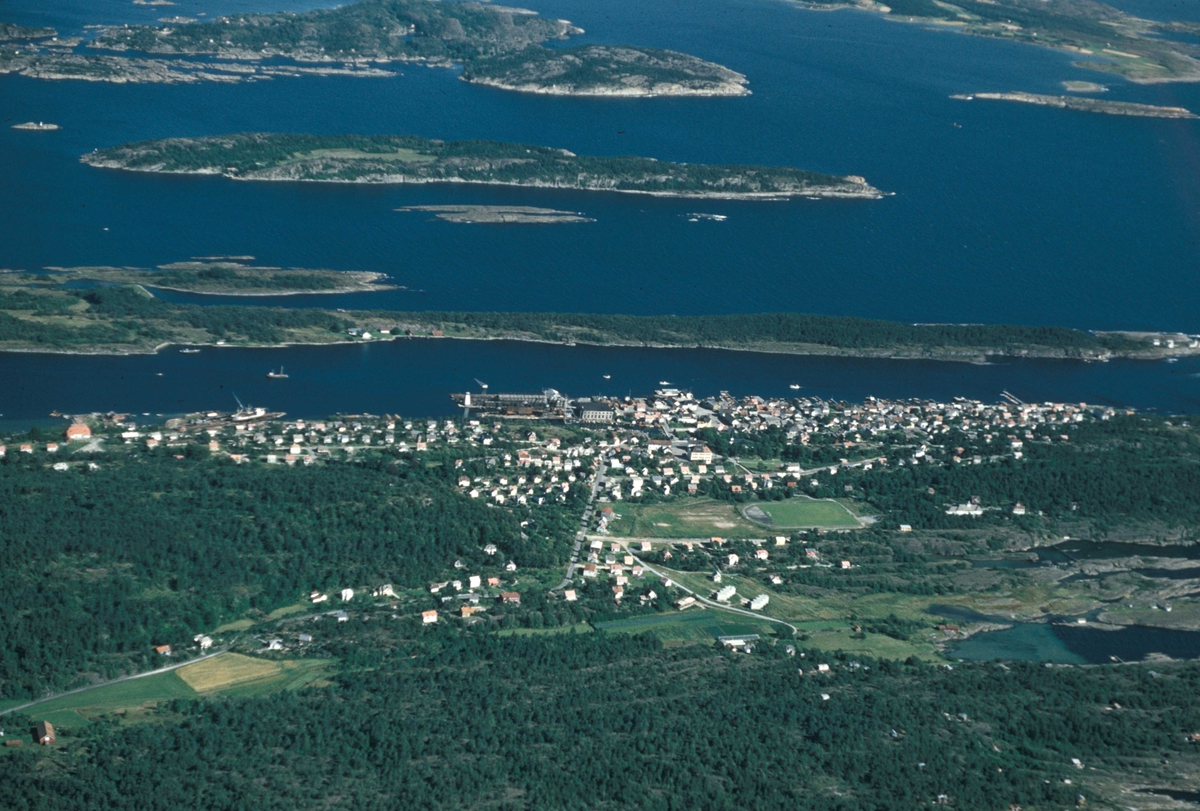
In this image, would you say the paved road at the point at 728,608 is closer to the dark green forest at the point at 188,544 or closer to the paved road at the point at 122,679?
the dark green forest at the point at 188,544

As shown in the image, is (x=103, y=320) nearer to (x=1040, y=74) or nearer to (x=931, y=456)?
(x=931, y=456)

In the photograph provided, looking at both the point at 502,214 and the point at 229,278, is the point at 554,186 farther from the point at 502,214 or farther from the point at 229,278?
the point at 229,278

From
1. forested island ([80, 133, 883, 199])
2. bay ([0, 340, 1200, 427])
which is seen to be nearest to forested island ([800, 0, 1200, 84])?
forested island ([80, 133, 883, 199])

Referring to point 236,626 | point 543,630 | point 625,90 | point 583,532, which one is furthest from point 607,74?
point 236,626

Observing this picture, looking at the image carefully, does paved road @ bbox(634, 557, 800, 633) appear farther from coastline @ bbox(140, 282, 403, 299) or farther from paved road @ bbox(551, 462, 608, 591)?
coastline @ bbox(140, 282, 403, 299)

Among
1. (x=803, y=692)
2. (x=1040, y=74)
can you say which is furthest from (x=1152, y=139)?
(x=803, y=692)

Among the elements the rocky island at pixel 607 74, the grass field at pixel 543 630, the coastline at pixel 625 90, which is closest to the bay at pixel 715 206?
the coastline at pixel 625 90

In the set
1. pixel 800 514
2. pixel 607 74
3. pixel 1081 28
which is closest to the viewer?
pixel 800 514
